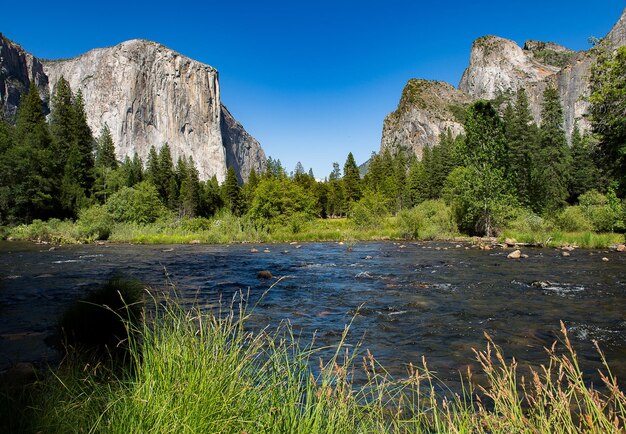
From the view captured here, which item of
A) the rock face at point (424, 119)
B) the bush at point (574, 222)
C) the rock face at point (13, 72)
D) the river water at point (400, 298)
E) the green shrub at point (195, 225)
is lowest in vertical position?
the river water at point (400, 298)

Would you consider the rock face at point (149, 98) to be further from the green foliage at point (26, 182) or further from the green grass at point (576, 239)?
the green grass at point (576, 239)

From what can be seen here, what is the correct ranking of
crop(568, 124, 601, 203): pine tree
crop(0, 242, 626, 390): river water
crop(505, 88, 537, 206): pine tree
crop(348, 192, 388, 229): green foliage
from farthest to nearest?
crop(568, 124, 601, 203): pine tree < crop(505, 88, 537, 206): pine tree < crop(348, 192, 388, 229): green foliage < crop(0, 242, 626, 390): river water

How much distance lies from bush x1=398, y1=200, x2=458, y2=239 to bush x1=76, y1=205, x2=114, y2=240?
2842 centimetres

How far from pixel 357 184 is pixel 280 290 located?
76.6m

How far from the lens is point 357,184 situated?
88062 mm

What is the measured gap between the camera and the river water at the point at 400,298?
7.00 m

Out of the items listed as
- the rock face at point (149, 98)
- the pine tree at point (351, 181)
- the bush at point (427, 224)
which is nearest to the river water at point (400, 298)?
the bush at point (427, 224)

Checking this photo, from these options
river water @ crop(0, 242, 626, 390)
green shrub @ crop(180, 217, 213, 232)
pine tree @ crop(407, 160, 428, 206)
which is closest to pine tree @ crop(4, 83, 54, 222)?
green shrub @ crop(180, 217, 213, 232)

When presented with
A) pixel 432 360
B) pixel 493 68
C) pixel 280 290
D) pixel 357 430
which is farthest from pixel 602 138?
pixel 493 68

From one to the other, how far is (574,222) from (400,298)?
27.8 meters

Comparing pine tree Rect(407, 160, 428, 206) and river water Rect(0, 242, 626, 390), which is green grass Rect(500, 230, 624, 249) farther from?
pine tree Rect(407, 160, 428, 206)

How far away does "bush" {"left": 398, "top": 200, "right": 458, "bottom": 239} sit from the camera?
34938 mm

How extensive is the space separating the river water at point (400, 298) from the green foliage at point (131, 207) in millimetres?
21971

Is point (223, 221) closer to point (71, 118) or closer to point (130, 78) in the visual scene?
point (71, 118)
